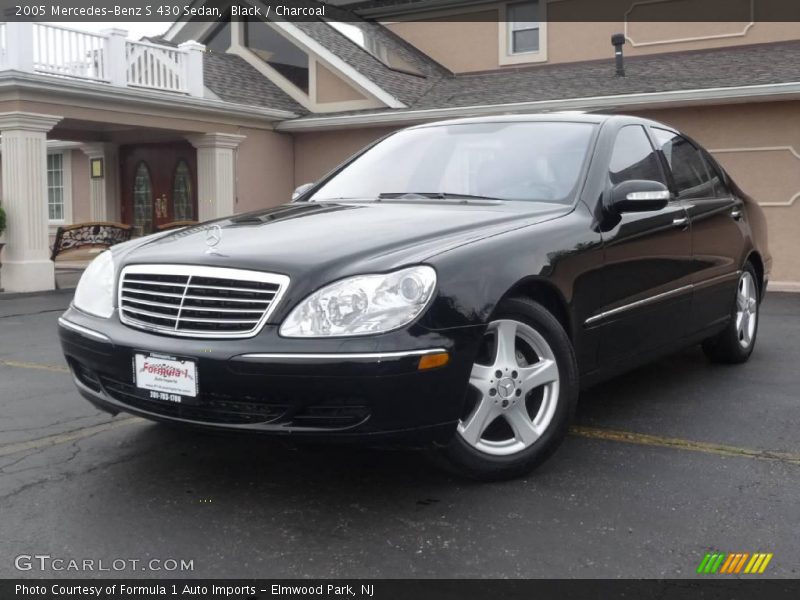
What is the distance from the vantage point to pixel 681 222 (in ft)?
16.2

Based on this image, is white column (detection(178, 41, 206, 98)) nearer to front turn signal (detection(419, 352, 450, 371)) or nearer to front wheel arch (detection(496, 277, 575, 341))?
front wheel arch (detection(496, 277, 575, 341))

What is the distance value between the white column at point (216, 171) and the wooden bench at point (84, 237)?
156 centimetres

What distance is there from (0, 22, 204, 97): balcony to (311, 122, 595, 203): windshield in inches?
356

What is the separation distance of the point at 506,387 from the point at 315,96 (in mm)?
13848

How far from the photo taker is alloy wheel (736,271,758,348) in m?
5.95

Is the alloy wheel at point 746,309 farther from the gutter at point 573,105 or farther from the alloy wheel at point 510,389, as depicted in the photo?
the gutter at point 573,105

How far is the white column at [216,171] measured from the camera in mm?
15609

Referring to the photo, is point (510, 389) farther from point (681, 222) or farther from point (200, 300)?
point (681, 222)

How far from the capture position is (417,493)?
11.6 feet

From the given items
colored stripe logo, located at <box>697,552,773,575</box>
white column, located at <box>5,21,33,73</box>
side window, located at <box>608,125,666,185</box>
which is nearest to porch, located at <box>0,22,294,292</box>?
white column, located at <box>5,21,33,73</box>

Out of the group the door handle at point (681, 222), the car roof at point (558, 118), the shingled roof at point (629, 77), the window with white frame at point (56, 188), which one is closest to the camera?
the car roof at point (558, 118)

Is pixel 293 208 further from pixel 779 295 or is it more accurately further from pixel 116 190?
pixel 116 190
